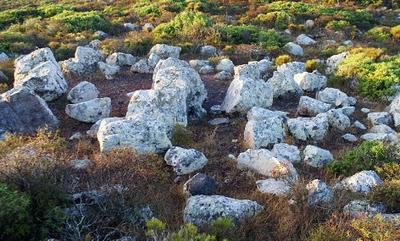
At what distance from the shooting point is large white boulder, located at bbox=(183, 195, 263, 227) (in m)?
6.21

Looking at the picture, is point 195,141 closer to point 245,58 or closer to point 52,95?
point 52,95

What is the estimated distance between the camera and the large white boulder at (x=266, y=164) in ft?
24.7

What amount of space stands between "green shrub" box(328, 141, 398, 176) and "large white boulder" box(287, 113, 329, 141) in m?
A: 1.16

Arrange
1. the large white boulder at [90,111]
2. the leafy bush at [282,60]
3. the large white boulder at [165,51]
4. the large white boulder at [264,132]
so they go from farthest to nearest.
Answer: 1. the large white boulder at [165,51]
2. the leafy bush at [282,60]
3. the large white boulder at [90,111]
4. the large white boulder at [264,132]

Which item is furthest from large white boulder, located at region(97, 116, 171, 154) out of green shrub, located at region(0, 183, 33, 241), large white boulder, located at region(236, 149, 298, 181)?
green shrub, located at region(0, 183, 33, 241)

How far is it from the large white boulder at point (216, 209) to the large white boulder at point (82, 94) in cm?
515

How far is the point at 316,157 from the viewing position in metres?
8.36

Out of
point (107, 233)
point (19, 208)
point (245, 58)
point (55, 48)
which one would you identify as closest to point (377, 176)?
point (107, 233)

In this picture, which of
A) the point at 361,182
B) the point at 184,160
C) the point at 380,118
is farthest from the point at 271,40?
the point at 361,182

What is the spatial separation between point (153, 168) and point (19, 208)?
2.28m

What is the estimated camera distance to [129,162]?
22.9 ft

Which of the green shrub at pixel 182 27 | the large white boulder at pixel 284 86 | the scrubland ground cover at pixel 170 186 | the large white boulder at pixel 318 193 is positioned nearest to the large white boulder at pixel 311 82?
the large white boulder at pixel 284 86

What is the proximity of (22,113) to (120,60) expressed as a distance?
5.60m

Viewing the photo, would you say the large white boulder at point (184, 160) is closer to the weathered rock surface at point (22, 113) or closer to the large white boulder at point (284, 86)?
the weathered rock surface at point (22, 113)
